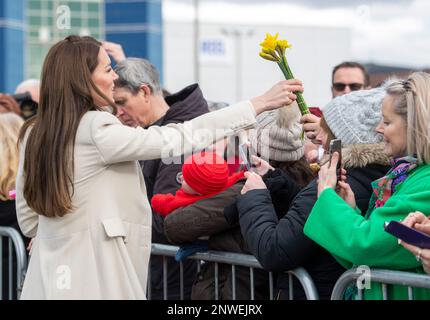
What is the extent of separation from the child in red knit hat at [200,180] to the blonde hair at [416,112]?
972mm

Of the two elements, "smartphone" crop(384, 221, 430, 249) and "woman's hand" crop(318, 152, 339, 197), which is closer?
"smartphone" crop(384, 221, 430, 249)

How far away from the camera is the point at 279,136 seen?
12.1 ft

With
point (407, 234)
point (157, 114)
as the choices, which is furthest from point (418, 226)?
point (157, 114)

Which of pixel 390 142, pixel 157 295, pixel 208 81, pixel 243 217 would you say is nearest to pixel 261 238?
pixel 243 217

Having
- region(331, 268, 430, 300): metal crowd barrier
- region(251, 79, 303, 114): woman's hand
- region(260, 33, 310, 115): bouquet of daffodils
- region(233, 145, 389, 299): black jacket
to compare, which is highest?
region(260, 33, 310, 115): bouquet of daffodils

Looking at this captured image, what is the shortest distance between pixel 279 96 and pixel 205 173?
23.2 inches

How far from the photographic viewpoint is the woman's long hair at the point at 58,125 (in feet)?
10.4

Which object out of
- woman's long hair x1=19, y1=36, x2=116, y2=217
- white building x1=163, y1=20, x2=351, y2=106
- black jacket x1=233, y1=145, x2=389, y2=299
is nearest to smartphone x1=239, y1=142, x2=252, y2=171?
black jacket x1=233, y1=145, x2=389, y2=299

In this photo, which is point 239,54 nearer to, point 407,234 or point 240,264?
point 240,264

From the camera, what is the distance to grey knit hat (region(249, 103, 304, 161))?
3707 mm

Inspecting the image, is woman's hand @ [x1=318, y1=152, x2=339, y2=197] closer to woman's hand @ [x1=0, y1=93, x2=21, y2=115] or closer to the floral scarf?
the floral scarf

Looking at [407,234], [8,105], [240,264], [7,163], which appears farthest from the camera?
[8,105]

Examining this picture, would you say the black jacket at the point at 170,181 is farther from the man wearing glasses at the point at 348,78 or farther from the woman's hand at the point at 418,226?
the man wearing glasses at the point at 348,78

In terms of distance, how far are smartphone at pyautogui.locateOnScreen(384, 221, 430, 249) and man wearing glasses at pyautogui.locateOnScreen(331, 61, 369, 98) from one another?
3582mm
